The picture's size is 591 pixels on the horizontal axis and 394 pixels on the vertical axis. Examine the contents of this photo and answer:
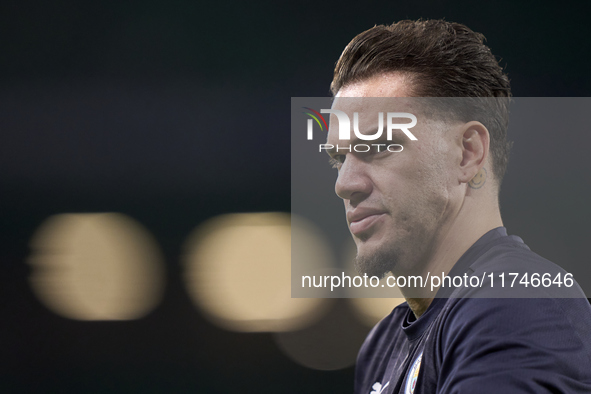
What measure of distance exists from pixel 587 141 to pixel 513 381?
4.42ft

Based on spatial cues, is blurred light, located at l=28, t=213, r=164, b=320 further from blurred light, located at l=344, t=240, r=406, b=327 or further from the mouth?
the mouth

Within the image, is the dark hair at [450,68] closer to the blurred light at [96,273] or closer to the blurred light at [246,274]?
the blurred light at [246,274]

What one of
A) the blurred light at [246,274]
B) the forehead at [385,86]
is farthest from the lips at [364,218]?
the blurred light at [246,274]

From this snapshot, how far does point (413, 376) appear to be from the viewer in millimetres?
670

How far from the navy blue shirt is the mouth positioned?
0.20 metres

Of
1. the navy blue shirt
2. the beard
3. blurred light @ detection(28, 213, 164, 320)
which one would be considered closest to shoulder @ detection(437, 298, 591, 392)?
the navy blue shirt

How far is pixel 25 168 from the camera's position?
2.06m

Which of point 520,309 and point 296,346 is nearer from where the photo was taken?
point 520,309

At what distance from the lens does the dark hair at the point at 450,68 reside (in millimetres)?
856

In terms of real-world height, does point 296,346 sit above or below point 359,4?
below

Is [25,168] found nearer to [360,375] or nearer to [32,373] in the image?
[32,373]

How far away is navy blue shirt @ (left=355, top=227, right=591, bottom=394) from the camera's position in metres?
0.49

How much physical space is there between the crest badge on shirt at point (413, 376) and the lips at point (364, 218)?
0.25 m

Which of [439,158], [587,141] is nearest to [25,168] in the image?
[439,158]
